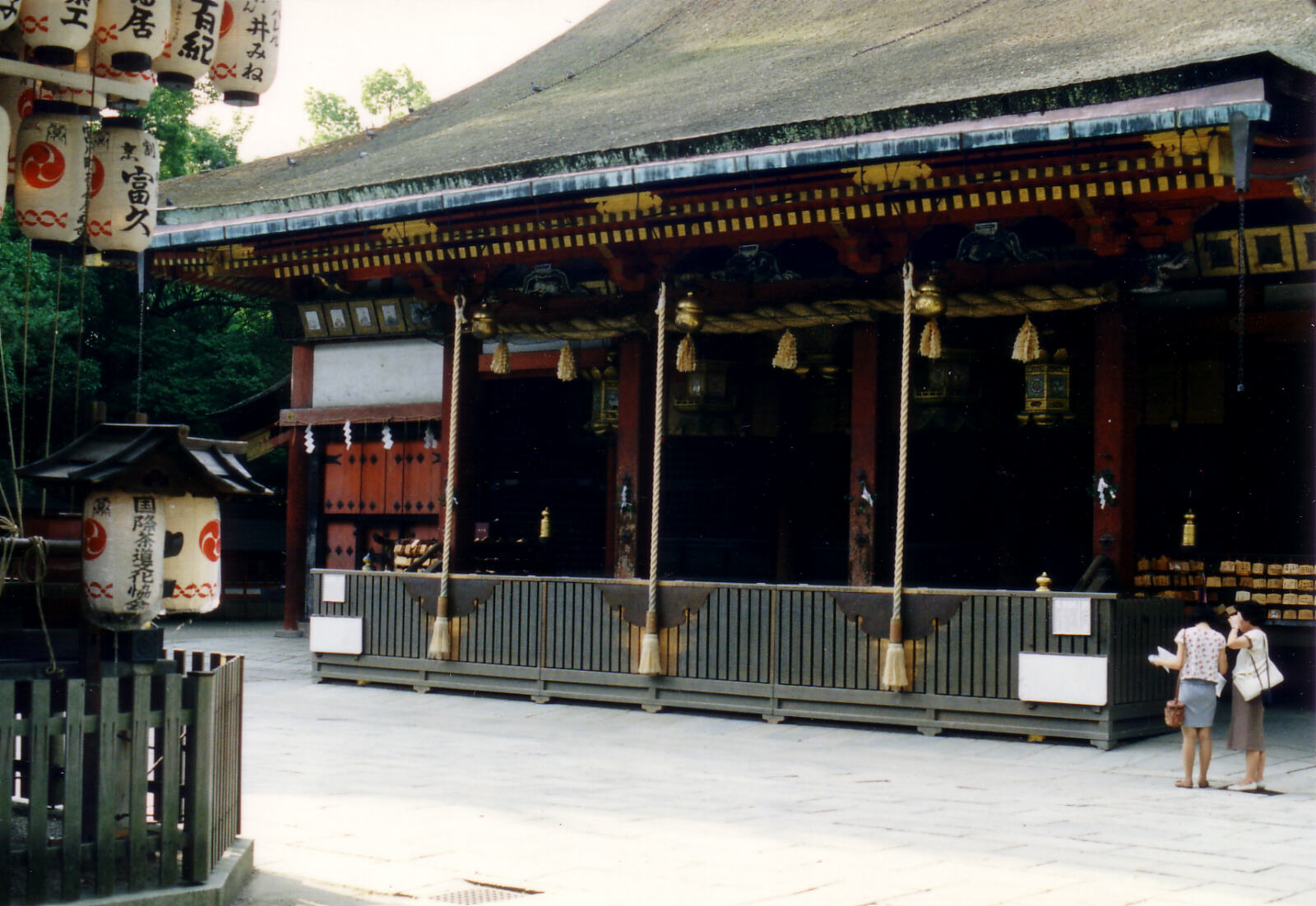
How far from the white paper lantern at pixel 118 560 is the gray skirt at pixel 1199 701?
6408 mm

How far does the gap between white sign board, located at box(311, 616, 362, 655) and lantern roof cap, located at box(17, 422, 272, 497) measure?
332 inches

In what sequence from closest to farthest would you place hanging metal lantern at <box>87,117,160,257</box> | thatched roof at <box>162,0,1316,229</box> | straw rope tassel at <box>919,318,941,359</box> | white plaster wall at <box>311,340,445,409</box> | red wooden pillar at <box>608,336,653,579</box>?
hanging metal lantern at <box>87,117,160,257</box>
thatched roof at <box>162,0,1316,229</box>
straw rope tassel at <box>919,318,941,359</box>
red wooden pillar at <box>608,336,653,579</box>
white plaster wall at <box>311,340,445,409</box>

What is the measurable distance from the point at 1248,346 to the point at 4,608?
438 inches

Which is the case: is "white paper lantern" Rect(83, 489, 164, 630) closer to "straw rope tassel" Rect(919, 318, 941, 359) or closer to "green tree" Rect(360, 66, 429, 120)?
"straw rope tassel" Rect(919, 318, 941, 359)

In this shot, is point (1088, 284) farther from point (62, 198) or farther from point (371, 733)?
point (62, 198)

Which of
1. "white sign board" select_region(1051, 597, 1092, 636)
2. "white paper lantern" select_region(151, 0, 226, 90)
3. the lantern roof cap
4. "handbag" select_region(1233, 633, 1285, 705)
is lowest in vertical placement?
"handbag" select_region(1233, 633, 1285, 705)

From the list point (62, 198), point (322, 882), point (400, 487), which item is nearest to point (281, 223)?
point (400, 487)

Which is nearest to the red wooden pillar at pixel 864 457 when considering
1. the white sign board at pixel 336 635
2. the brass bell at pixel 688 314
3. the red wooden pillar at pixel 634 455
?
the brass bell at pixel 688 314

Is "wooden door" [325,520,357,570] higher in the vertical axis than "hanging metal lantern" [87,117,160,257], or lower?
lower

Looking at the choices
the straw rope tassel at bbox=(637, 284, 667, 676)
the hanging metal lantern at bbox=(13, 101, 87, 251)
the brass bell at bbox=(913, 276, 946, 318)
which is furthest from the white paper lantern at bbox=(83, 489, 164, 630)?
the brass bell at bbox=(913, 276, 946, 318)

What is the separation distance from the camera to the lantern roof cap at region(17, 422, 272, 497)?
6273 mm

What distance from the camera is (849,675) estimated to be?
12070mm

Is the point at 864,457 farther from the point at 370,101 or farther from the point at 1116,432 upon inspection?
the point at 370,101

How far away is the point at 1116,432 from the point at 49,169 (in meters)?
8.30
